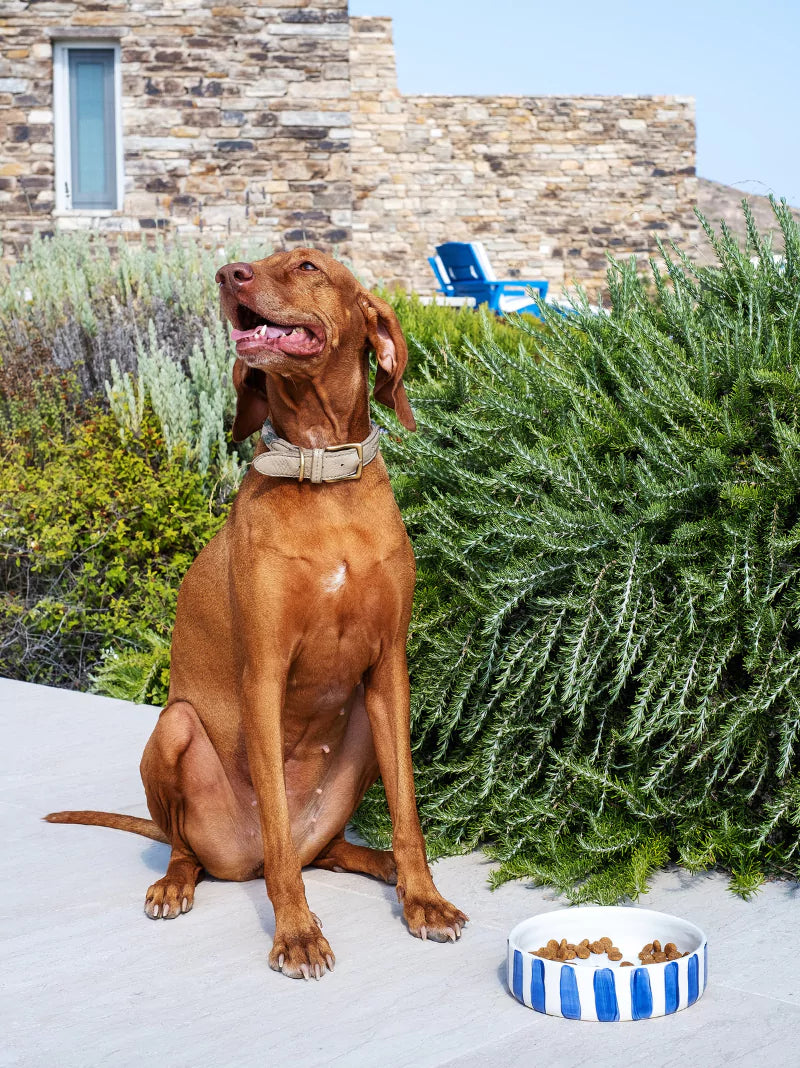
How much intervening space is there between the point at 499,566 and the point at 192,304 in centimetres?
459

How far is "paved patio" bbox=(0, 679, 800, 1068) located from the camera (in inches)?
81.7

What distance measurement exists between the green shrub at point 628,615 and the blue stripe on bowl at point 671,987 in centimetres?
59

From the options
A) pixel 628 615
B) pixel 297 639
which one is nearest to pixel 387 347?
pixel 297 639

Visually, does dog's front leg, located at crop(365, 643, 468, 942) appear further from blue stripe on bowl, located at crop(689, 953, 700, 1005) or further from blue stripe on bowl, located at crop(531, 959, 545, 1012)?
blue stripe on bowl, located at crop(689, 953, 700, 1005)

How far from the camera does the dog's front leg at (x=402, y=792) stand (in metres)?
2.62

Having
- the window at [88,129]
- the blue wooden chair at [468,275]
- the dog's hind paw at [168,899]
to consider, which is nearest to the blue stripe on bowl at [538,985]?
the dog's hind paw at [168,899]


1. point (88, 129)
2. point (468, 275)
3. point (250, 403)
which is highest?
point (88, 129)

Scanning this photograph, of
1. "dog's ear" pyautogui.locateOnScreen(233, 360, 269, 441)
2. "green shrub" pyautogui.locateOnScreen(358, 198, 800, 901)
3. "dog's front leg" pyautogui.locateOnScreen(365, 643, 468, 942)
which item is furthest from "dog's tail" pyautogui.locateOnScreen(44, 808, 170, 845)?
"dog's ear" pyautogui.locateOnScreen(233, 360, 269, 441)

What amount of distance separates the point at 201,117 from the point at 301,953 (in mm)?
10878

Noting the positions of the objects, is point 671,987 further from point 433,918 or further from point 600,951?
point 433,918

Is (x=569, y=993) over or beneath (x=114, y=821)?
over

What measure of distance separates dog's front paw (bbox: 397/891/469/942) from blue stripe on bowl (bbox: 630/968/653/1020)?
0.52 metres

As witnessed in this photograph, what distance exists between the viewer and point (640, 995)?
7.04ft

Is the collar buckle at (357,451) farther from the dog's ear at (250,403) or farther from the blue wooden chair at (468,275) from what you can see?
the blue wooden chair at (468,275)
